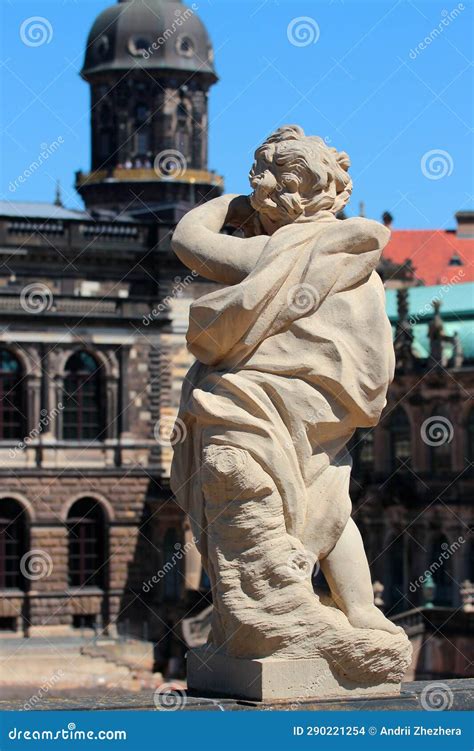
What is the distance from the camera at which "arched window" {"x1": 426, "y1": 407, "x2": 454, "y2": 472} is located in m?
68.9

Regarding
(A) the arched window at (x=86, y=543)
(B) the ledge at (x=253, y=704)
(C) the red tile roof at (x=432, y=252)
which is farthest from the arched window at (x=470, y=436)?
(B) the ledge at (x=253, y=704)

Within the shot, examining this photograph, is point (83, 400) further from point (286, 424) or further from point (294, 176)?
point (286, 424)

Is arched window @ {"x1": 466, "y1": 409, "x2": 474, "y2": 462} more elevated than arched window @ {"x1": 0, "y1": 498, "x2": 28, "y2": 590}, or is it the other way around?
arched window @ {"x1": 466, "y1": 409, "x2": 474, "y2": 462}

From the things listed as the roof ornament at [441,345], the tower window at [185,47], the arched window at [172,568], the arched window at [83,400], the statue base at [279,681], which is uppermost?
the tower window at [185,47]

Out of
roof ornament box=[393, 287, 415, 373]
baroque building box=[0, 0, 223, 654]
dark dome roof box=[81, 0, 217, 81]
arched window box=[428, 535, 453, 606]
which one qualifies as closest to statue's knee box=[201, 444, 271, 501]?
baroque building box=[0, 0, 223, 654]

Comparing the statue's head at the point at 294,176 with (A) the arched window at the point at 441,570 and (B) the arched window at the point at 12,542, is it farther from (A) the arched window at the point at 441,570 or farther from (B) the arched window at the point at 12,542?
(A) the arched window at the point at 441,570

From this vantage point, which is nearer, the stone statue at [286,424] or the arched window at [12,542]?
the stone statue at [286,424]

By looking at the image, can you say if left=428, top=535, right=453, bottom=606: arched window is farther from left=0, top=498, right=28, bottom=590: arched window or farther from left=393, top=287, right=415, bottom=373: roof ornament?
left=0, top=498, right=28, bottom=590: arched window

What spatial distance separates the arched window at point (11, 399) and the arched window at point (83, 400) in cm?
139

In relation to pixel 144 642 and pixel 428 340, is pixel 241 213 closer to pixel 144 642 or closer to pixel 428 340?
pixel 144 642

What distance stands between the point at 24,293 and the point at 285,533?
1973 inches

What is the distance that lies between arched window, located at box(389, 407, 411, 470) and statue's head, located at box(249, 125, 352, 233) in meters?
55.2

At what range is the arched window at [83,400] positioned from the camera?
65375mm

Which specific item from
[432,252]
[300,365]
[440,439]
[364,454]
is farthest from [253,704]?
[432,252]
